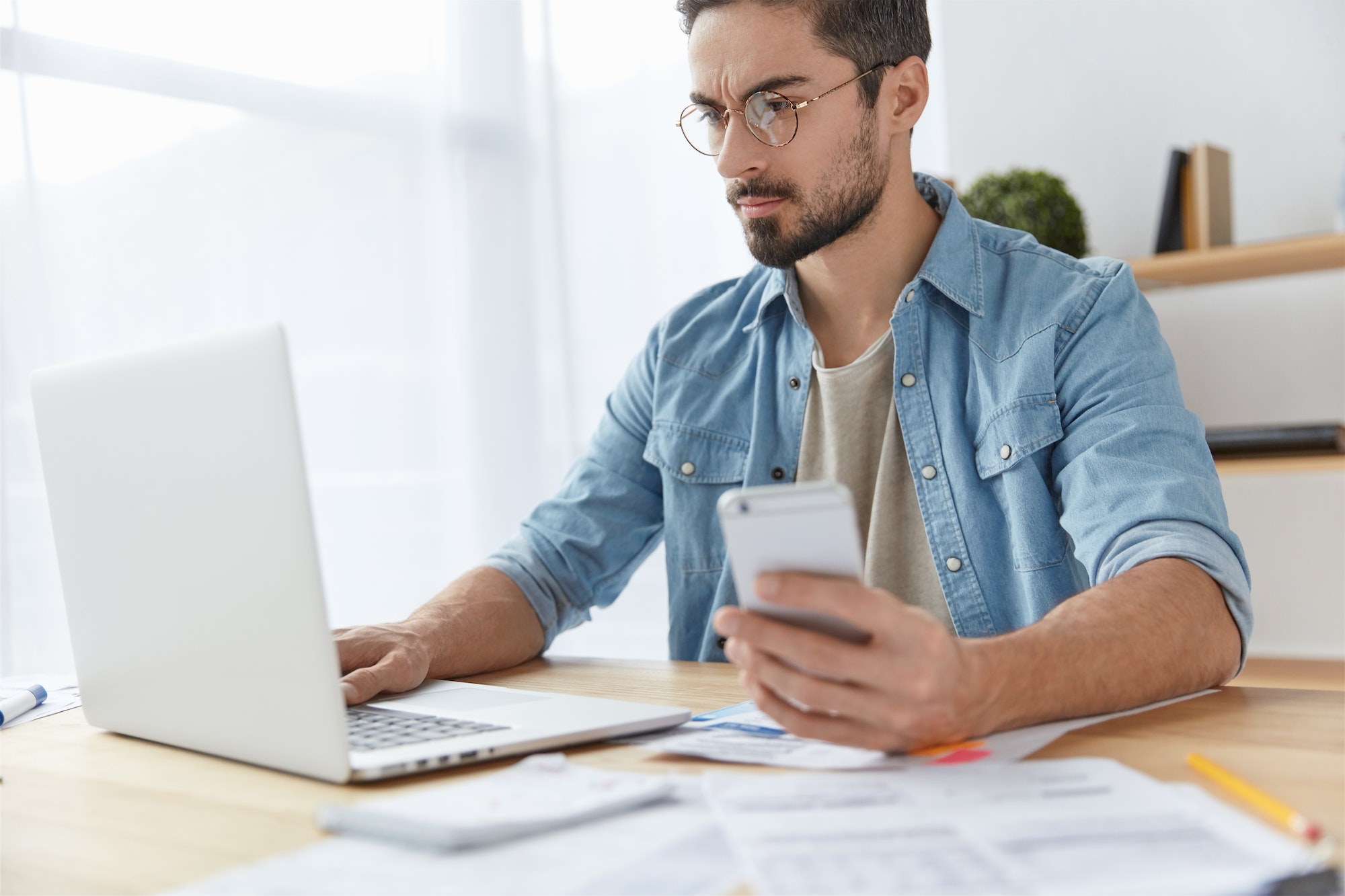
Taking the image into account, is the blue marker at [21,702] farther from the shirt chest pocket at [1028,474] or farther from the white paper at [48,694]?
the shirt chest pocket at [1028,474]

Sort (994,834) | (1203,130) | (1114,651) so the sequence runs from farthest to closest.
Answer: (1203,130) < (1114,651) < (994,834)

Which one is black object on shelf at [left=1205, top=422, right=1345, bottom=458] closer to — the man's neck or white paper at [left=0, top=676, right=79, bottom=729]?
the man's neck

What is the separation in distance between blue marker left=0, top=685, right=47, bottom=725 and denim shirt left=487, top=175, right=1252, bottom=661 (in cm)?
49

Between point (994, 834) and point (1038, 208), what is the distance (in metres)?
1.70

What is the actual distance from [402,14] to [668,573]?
1.51 metres

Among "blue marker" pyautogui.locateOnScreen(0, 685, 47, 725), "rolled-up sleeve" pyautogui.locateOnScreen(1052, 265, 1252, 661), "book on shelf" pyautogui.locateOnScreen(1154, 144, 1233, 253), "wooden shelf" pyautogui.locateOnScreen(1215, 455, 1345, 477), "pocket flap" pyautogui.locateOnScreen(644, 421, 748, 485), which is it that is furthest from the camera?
"book on shelf" pyautogui.locateOnScreen(1154, 144, 1233, 253)

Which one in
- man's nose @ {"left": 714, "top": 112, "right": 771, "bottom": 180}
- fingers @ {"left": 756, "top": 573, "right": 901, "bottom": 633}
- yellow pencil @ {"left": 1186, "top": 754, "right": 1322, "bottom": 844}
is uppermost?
man's nose @ {"left": 714, "top": 112, "right": 771, "bottom": 180}

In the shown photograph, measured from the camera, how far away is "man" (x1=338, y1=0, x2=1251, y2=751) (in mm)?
928

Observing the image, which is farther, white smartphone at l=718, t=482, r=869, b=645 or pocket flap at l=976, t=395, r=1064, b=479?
pocket flap at l=976, t=395, r=1064, b=479

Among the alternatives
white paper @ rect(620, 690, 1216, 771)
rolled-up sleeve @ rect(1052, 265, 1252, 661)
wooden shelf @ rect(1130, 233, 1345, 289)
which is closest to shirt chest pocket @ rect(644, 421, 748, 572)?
rolled-up sleeve @ rect(1052, 265, 1252, 661)

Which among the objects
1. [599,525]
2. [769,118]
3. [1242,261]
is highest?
[769,118]

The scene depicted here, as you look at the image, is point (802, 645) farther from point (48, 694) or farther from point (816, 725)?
point (48, 694)

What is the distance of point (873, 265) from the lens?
137 centimetres

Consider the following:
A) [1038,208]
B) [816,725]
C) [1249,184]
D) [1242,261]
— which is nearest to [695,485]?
[816,725]
